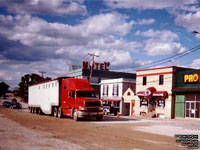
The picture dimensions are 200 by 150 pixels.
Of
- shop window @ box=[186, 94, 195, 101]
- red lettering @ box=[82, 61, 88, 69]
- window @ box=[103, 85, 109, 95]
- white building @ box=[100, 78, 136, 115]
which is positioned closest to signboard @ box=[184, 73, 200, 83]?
shop window @ box=[186, 94, 195, 101]

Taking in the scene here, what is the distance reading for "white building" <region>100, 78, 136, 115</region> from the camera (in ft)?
170

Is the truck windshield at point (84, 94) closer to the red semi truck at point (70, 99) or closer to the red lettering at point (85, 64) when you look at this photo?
the red semi truck at point (70, 99)

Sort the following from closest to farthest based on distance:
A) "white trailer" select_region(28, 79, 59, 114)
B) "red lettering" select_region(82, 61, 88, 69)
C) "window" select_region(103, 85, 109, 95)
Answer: "white trailer" select_region(28, 79, 59, 114), "window" select_region(103, 85, 109, 95), "red lettering" select_region(82, 61, 88, 69)

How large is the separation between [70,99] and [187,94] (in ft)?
62.6

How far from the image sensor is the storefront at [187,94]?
36.1 meters

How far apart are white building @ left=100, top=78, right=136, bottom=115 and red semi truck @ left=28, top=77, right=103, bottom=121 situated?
2090cm

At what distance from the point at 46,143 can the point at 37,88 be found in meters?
27.2

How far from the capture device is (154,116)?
41.3 metres

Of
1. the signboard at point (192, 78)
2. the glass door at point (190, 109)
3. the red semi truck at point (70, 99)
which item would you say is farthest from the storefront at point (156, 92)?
the red semi truck at point (70, 99)

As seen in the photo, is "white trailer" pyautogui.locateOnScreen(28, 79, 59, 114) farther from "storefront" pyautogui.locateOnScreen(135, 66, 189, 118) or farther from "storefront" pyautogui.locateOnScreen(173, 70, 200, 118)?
"storefront" pyautogui.locateOnScreen(173, 70, 200, 118)

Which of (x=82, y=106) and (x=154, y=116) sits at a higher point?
(x=82, y=106)

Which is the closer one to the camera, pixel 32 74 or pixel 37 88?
pixel 37 88

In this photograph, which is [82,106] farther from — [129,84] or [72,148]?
[129,84]

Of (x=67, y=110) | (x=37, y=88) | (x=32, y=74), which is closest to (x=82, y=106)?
(x=67, y=110)
